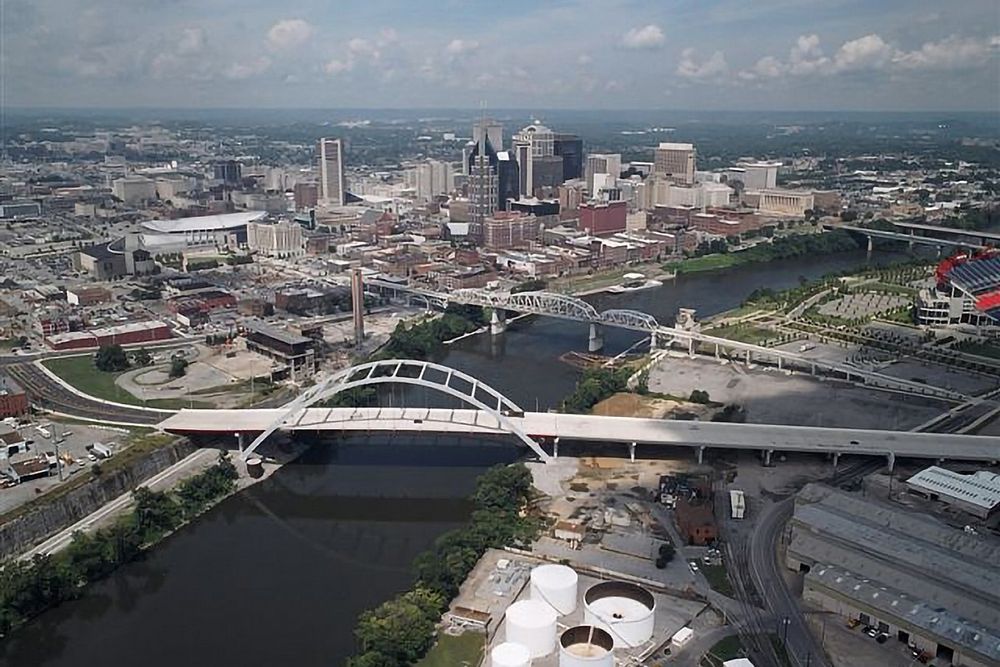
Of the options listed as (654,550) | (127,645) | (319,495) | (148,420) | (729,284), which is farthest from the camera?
(729,284)

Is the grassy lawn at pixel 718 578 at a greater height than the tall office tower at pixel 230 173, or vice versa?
the tall office tower at pixel 230 173

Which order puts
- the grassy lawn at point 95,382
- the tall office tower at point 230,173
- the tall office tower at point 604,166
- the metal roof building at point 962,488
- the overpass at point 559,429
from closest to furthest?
the metal roof building at point 962,488
the overpass at point 559,429
the grassy lawn at point 95,382
the tall office tower at point 230,173
the tall office tower at point 604,166

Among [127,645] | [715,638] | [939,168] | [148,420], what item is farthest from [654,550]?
[939,168]

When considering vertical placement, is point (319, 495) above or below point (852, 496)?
below

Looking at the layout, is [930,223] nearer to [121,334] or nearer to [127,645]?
[121,334]

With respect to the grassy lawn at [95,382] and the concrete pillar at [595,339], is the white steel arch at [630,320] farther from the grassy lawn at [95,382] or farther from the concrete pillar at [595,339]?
the grassy lawn at [95,382]

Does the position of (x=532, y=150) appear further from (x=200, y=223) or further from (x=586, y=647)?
(x=586, y=647)

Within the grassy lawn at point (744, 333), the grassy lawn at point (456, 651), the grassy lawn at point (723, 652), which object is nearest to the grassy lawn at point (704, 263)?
the grassy lawn at point (744, 333)
